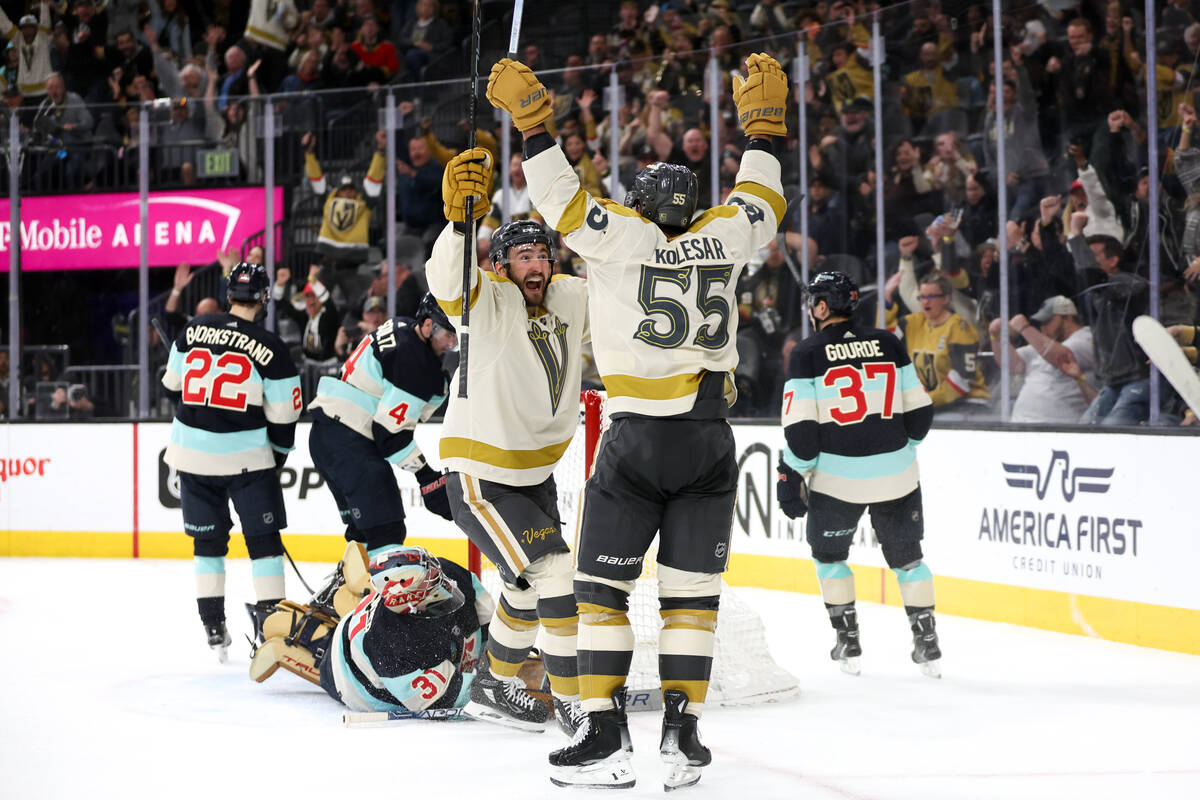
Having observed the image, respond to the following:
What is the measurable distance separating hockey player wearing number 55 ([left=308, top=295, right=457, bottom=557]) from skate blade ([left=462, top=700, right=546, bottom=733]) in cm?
101

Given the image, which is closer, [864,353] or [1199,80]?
[864,353]

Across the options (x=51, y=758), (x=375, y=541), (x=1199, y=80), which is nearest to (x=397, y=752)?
(x=51, y=758)

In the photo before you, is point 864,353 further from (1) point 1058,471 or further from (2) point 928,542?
(2) point 928,542

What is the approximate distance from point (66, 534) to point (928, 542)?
5.54 m

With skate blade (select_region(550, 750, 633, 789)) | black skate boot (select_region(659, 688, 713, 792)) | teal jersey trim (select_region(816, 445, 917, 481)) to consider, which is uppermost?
teal jersey trim (select_region(816, 445, 917, 481))

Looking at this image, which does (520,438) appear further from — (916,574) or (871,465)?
(916,574)

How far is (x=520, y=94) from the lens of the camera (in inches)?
123

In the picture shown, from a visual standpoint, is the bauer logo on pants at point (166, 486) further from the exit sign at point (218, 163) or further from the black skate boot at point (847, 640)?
the black skate boot at point (847, 640)

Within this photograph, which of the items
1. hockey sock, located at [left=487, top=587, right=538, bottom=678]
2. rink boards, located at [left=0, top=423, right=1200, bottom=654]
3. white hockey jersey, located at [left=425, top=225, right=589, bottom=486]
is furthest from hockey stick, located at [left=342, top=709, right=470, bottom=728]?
rink boards, located at [left=0, top=423, right=1200, bottom=654]

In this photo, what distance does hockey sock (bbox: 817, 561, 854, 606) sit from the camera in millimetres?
4859

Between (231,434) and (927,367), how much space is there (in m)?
3.83

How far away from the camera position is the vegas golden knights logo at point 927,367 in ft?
23.4

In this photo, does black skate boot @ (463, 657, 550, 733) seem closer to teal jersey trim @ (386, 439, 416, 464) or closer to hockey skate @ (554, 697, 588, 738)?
hockey skate @ (554, 697, 588, 738)

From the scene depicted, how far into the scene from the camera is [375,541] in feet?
16.4
